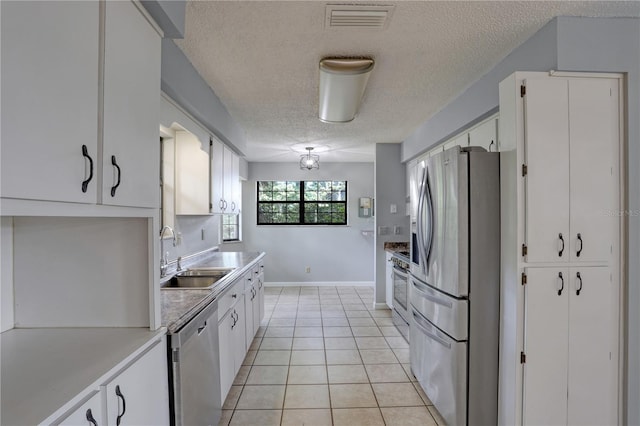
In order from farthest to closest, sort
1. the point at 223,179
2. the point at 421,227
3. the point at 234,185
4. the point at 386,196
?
Answer: the point at 386,196, the point at 234,185, the point at 223,179, the point at 421,227

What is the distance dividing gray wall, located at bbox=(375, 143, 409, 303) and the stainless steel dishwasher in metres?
3.14

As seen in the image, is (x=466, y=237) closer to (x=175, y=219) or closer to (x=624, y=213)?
(x=624, y=213)

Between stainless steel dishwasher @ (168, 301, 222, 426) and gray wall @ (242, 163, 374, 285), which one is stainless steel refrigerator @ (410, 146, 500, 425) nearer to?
stainless steel dishwasher @ (168, 301, 222, 426)

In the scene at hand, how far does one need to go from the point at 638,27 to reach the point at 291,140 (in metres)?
3.44

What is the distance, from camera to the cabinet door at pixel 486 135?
2.33 metres

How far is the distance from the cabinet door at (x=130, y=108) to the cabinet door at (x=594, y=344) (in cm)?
220

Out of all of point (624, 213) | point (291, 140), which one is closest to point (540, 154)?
point (624, 213)

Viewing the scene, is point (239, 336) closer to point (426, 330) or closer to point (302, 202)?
point (426, 330)

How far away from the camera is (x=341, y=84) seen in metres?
2.21

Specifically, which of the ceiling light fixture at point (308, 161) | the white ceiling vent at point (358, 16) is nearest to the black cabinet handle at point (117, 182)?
the white ceiling vent at point (358, 16)

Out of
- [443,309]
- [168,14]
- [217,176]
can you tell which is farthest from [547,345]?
[217,176]

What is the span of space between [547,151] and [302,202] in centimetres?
481

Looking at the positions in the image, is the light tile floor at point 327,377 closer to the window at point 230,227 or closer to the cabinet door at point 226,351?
the cabinet door at point 226,351

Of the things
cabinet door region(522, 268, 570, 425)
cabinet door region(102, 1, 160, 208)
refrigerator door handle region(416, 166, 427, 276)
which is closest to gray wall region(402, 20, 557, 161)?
refrigerator door handle region(416, 166, 427, 276)
